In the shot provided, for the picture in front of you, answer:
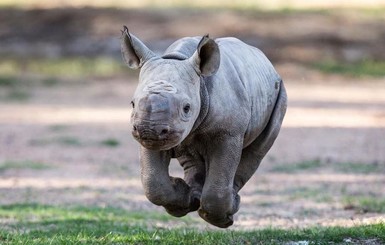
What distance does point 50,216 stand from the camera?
36.9 feet

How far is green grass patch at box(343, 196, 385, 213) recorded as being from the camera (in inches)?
456

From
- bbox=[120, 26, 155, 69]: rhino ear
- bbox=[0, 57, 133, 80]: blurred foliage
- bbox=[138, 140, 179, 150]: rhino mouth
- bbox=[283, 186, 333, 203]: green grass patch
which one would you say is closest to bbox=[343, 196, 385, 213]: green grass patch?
bbox=[283, 186, 333, 203]: green grass patch

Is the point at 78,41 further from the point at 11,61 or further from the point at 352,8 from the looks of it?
the point at 352,8

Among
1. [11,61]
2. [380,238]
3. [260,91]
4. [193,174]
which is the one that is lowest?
[380,238]

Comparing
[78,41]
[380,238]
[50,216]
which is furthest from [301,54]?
[380,238]

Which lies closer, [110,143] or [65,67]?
[110,143]

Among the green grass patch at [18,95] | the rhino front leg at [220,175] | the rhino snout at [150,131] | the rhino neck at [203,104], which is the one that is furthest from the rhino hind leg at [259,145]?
the green grass patch at [18,95]

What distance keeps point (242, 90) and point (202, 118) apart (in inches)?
21.0

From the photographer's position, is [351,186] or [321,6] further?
[321,6]

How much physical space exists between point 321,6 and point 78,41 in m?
6.22

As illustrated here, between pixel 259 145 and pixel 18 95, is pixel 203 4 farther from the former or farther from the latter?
pixel 259 145

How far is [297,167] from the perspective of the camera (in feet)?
49.6

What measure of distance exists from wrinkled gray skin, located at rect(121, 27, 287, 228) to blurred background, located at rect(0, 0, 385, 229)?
2.36 m

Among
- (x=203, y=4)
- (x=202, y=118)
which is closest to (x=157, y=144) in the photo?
(x=202, y=118)
